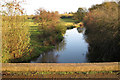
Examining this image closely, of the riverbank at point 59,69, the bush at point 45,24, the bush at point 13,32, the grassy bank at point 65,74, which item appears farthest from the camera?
the bush at point 45,24

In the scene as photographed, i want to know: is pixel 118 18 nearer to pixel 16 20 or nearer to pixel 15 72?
pixel 16 20

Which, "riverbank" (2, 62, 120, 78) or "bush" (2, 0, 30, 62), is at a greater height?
"bush" (2, 0, 30, 62)

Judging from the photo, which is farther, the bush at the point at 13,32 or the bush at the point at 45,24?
the bush at the point at 45,24

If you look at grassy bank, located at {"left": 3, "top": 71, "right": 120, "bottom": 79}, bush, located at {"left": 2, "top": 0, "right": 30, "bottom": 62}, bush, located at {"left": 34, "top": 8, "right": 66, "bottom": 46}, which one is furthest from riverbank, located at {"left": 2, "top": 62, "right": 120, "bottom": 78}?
bush, located at {"left": 34, "top": 8, "right": 66, "bottom": 46}

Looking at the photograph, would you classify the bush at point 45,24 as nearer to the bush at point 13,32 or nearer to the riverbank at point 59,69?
the bush at point 13,32

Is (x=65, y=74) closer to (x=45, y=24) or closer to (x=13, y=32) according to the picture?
(x=13, y=32)

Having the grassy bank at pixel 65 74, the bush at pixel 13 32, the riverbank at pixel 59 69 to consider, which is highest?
the bush at pixel 13 32

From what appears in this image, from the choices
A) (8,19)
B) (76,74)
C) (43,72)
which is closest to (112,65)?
(76,74)

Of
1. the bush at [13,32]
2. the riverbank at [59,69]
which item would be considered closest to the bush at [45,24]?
the bush at [13,32]

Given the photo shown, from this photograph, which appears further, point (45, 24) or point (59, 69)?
point (45, 24)

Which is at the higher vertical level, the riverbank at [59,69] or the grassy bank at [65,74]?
the riverbank at [59,69]

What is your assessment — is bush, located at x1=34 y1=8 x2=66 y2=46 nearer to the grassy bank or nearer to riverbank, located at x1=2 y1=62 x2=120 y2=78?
riverbank, located at x1=2 y1=62 x2=120 y2=78

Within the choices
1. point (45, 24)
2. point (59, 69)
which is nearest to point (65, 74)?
point (59, 69)

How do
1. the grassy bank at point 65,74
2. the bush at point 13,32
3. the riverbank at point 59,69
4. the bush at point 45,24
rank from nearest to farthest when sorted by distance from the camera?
1. the grassy bank at point 65,74
2. the riverbank at point 59,69
3. the bush at point 13,32
4. the bush at point 45,24
